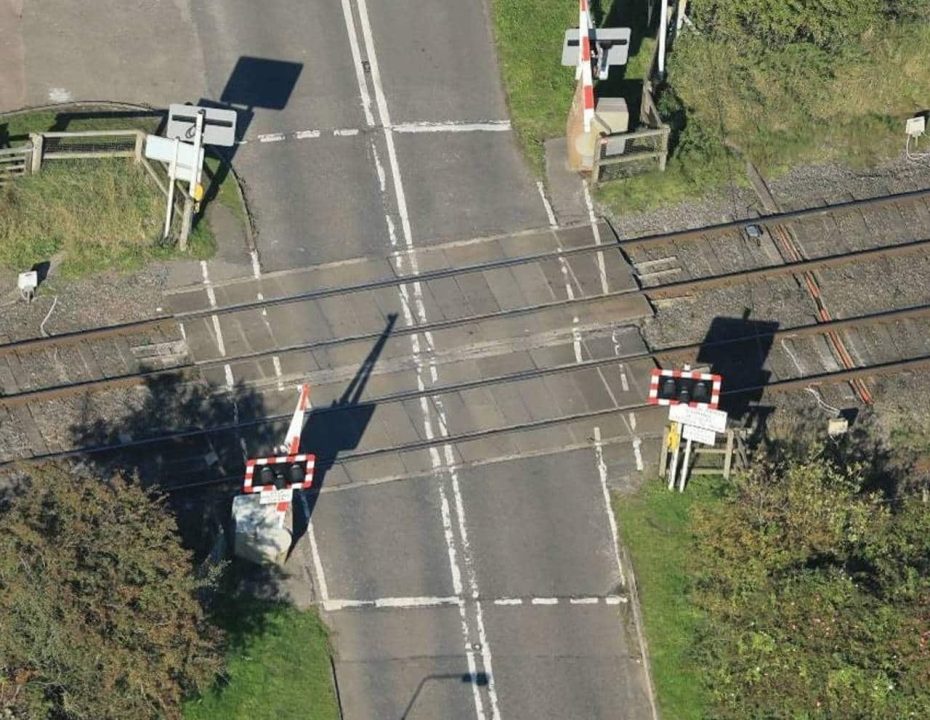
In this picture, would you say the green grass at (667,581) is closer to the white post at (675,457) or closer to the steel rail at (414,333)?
the white post at (675,457)

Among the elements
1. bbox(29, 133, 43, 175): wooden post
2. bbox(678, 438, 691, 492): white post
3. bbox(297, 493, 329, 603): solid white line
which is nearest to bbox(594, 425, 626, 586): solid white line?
bbox(678, 438, 691, 492): white post

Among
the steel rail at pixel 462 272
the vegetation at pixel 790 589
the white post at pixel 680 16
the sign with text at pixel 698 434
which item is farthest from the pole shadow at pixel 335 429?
the white post at pixel 680 16

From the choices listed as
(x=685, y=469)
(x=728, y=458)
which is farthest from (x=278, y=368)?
(x=728, y=458)

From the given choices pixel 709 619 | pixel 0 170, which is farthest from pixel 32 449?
pixel 709 619

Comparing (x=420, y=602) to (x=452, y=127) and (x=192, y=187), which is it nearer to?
(x=192, y=187)

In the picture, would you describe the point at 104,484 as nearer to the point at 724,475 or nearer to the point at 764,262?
the point at 724,475

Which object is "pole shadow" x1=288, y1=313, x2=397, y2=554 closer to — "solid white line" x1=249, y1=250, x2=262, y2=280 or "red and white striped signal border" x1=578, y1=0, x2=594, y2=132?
"solid white line" x1=249, y1=250, x2=262, y2=280
